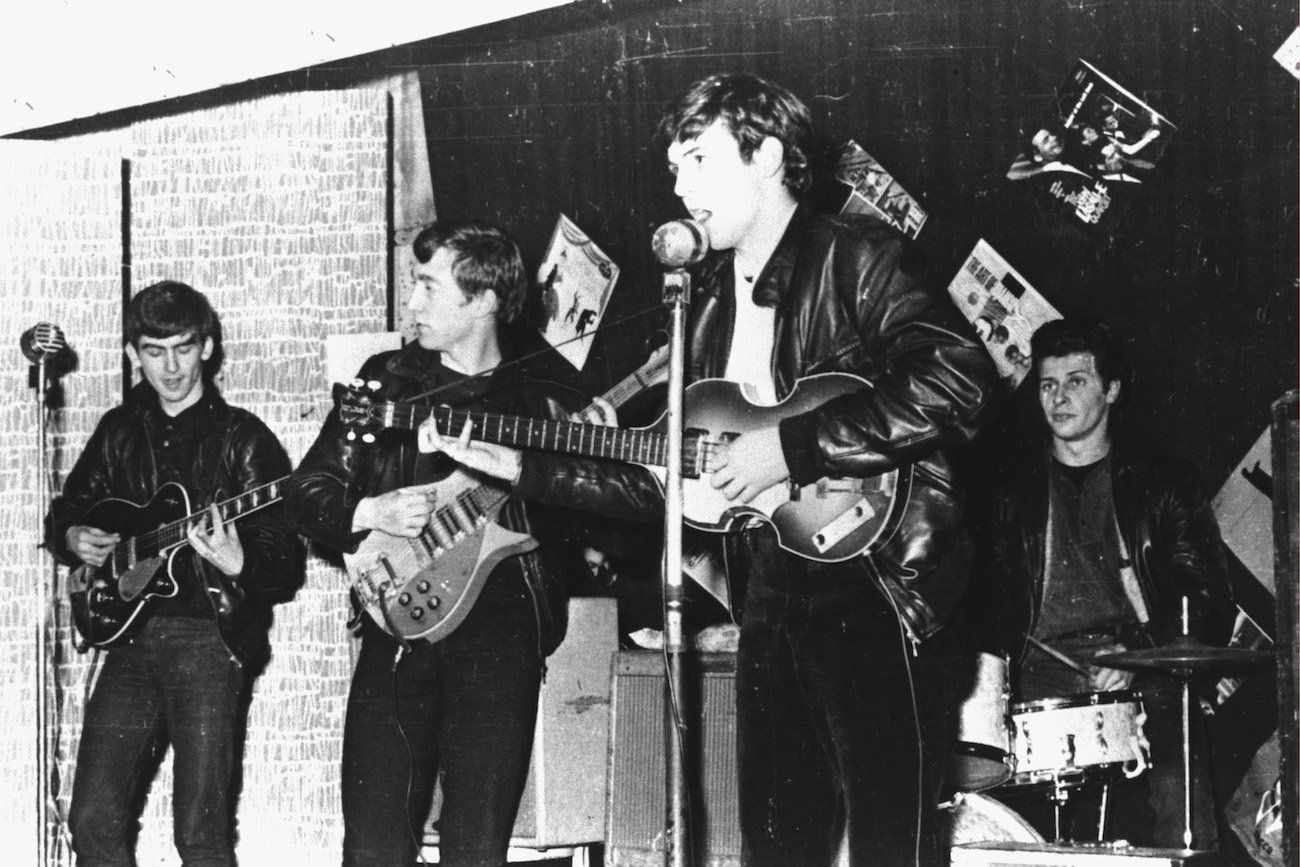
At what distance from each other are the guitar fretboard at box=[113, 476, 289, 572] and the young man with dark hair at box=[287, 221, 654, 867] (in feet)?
0.53

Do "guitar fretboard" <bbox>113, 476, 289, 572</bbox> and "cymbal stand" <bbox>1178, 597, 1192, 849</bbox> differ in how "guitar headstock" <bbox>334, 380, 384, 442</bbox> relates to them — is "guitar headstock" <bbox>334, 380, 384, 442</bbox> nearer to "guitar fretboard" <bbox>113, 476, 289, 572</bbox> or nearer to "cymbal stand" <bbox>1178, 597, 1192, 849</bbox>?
"guitar fretboard" <bbox>113, 476, 289, 572</bbox>

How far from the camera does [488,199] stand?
14.8 ft

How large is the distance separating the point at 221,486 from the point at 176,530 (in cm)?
19

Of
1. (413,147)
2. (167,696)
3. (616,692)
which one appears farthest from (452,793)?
(413,147)

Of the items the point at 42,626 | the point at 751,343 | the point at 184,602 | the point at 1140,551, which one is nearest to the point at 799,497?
the point at 751,343

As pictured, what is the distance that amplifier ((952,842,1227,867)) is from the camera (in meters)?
3.35

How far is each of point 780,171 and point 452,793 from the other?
1840 mm

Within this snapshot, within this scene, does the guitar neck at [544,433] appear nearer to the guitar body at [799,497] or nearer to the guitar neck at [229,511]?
the guitar body at [799,497]

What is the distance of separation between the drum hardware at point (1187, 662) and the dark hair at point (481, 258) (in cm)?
196

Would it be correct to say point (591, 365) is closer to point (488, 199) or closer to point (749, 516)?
point (488, 199)

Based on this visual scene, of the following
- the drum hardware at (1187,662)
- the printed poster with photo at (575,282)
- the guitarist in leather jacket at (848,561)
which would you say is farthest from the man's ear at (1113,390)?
the printed poster with photo at (575,282)

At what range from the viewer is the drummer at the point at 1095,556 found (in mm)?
4309

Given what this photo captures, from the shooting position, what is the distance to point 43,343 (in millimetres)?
4562

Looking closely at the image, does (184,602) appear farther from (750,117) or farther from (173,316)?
(750,117)
